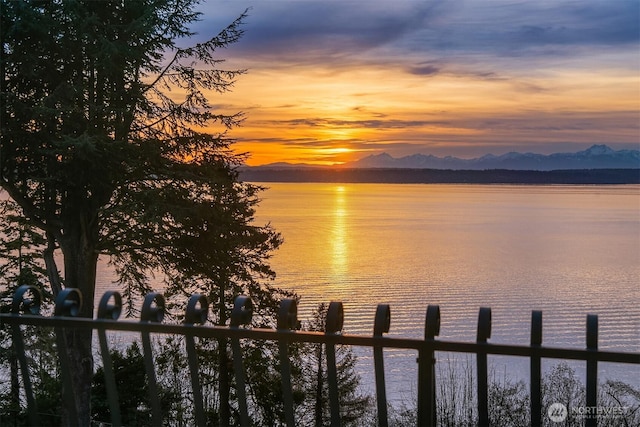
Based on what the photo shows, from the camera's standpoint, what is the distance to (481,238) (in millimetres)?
85250

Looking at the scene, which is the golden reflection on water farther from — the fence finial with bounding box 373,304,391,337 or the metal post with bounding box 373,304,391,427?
the fence finial with bounding box 373,304,391,337

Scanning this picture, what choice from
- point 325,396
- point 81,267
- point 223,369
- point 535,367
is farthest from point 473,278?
point 535,367

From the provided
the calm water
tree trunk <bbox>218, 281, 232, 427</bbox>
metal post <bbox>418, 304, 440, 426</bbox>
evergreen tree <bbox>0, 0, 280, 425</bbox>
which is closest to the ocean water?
the calm water

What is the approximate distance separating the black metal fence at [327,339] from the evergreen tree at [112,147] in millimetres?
17803

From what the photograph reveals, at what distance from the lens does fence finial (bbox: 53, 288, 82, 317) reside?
Answer: 291 cm

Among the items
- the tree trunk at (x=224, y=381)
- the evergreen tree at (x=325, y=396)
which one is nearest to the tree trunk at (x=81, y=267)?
the tree trunk at (x=224, y=381)

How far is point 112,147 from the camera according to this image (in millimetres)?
21172

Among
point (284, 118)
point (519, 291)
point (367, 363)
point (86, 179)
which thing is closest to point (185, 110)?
point (86, 179)

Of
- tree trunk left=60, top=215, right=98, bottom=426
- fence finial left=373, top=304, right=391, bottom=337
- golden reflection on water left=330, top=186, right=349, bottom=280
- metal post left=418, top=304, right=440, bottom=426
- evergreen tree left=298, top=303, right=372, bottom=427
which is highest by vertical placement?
fence finial left=373, top=304, right=391, bottom=337

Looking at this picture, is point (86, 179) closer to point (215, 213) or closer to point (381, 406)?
point (215, 213)

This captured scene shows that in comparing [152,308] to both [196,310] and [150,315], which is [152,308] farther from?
[196,310]

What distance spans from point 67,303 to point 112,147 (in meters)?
19.2

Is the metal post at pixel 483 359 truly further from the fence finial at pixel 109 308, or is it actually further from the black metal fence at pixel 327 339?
the fence finial at pixel 109 308

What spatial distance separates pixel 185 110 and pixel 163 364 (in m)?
10.7
